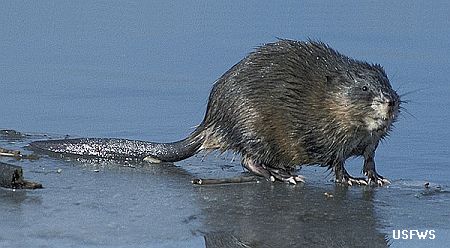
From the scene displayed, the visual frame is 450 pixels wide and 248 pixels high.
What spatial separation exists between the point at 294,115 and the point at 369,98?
45 centimetres

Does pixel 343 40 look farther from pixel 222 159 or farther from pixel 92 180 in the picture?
pixel 92 180

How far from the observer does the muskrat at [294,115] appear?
6461 mm

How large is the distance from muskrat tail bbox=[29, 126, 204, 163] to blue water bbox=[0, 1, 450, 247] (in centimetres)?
16

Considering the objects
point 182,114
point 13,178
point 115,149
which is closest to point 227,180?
point 115,149

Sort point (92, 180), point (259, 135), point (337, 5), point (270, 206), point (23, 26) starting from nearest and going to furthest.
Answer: point (270, 206) < point (92, 180) < point (259, 135) < point (23, 26) < point (337, 5)

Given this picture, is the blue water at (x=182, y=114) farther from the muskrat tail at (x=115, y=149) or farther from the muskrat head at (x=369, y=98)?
the muskrat head at (x=369, y=98)

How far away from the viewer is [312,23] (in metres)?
10.7

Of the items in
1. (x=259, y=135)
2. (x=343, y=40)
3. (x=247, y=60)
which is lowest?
→ (x=259, y=135)

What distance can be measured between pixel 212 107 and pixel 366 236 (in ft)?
6.15

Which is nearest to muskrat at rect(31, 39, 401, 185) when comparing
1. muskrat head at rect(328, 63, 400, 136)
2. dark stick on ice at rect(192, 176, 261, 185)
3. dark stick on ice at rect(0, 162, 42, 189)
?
muskrat head at rect(328, 63, 400, 136)

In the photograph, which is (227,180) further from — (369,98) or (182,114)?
(182,114)

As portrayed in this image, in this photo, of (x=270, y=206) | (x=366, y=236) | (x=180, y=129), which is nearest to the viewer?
(x=366, y=236)

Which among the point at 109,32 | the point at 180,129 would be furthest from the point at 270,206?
the point at 109,32

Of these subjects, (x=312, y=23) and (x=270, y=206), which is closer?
(x=270, y=206)
